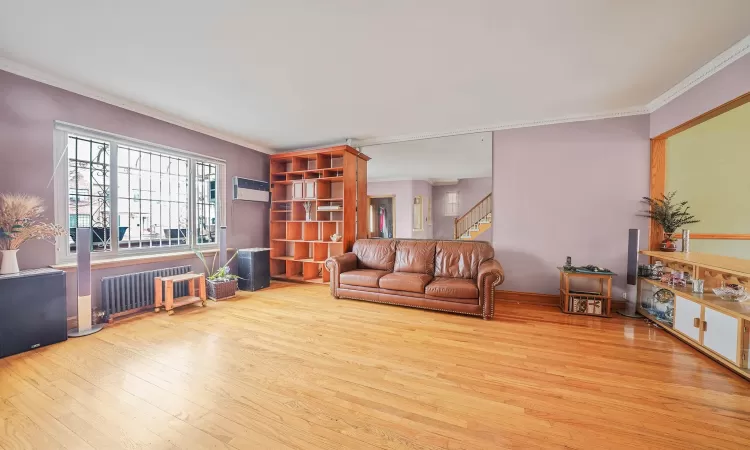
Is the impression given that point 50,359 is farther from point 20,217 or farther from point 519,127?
point 519,127

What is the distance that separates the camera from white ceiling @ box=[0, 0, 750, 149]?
188 cm

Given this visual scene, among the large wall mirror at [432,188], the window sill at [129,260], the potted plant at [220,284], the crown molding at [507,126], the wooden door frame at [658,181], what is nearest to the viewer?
the window sill at [129,260]

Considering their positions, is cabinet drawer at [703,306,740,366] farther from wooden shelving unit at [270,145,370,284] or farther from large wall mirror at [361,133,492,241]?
wooden shelving unit at [270,145,370,284]

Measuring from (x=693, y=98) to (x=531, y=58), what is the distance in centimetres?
194

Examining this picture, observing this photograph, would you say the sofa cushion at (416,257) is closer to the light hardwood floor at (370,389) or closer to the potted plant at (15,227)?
the light hardwood floor at (370,389)

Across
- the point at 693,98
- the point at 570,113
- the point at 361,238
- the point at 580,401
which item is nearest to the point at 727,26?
the point at 693,98

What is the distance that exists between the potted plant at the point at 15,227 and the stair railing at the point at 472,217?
17.2 ft

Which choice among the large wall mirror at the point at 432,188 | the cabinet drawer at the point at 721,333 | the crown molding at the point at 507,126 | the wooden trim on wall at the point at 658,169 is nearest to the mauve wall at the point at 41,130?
the crown molding at the point at 507,126

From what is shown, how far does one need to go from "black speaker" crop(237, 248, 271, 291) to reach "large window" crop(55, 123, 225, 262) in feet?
2.06

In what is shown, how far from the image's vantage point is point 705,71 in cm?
254

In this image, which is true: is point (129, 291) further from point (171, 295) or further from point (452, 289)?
point (452, 289)

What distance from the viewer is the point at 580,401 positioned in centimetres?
174

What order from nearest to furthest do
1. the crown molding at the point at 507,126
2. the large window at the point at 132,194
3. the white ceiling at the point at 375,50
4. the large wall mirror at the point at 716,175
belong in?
the white ceiling at the point at 375,50 → the large window at the point at 132,194 → the crown molding at the point at 507,126 → the large wall mirror at the point at 716,175

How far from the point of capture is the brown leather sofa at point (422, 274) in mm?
3299
